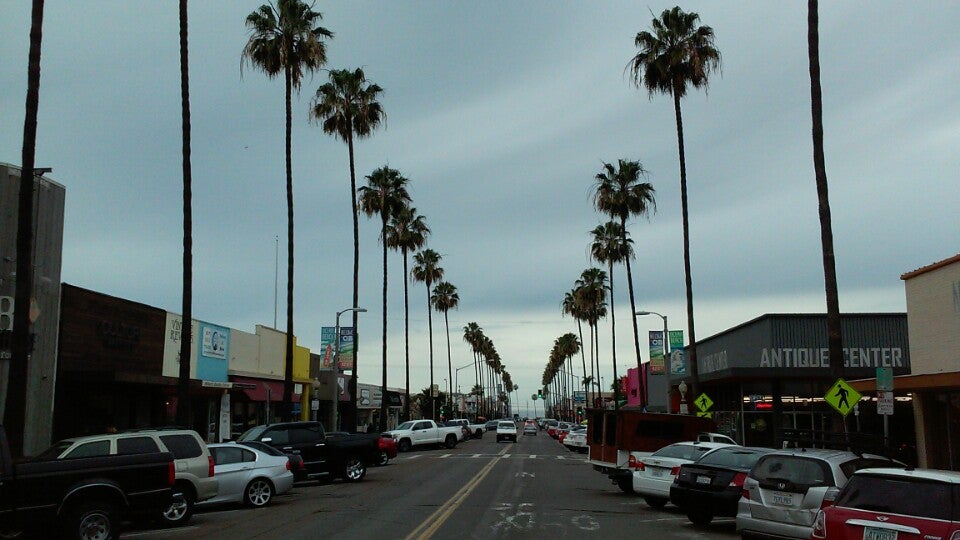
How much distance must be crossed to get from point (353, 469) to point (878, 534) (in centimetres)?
2027

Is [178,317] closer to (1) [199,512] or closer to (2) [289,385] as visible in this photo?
(2) [289,385]

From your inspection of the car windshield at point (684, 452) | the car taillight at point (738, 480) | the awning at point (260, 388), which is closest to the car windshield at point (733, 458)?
the car taillight at point (738, 480)

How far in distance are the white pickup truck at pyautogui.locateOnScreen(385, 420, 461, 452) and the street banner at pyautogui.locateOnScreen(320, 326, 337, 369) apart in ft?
18.5

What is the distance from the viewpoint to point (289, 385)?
33.1m

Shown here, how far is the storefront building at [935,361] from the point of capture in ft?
76.4

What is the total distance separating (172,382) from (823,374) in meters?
28.6

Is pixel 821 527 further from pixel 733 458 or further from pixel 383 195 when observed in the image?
pixel 383 195

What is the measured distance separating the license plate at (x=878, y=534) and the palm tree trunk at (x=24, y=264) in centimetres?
1556

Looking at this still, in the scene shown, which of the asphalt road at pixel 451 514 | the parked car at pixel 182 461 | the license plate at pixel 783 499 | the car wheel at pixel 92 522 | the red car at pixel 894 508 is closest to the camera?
the red car at pixel 894 508

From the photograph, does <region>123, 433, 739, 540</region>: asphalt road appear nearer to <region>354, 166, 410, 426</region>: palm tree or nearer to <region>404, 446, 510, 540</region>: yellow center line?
<region>404, 446, 510, 540</region>: yellow center line

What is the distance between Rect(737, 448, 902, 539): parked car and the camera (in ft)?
39.5

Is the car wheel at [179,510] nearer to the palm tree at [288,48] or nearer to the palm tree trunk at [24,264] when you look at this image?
the palm tree trunk at [24,264]

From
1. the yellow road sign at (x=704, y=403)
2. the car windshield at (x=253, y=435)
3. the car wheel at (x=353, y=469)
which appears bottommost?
the car wheel at (x=353, y=469)

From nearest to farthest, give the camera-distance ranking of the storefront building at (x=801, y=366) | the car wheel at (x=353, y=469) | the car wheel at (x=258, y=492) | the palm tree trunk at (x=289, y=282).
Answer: the car wheel at (x=258, y=492) < the car wheel at (x=353, y=469) < the palm tree trunk at (x=289, y=282) < the storefront building at (x=801, y=366)
